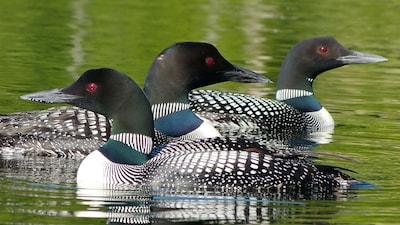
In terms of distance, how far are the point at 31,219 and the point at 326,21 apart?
12797 mm

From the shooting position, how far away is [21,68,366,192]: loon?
25.5ft

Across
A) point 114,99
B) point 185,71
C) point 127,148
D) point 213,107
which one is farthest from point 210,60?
point 127,148

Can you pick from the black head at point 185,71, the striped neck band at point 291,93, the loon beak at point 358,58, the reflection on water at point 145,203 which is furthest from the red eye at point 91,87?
the striped neck band at point 291,93

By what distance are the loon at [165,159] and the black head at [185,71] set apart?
175cm

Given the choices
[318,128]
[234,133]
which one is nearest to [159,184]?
[234,133]

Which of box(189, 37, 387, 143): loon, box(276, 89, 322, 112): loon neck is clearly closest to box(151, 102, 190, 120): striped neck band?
box(189, 37, 387, 143): loon

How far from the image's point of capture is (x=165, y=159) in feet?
25.8

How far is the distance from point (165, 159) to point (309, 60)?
4474 mm

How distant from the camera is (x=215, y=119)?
10961 mm

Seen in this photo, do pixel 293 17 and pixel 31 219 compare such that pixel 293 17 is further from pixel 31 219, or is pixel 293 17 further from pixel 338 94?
pixel 31 219

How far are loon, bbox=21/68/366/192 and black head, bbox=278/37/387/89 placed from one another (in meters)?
4.03

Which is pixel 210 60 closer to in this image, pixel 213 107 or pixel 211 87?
pixel 213 107

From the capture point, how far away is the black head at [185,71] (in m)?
9.75

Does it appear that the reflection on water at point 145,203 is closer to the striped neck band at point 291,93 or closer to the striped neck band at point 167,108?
the striped neck band at point 167,108
